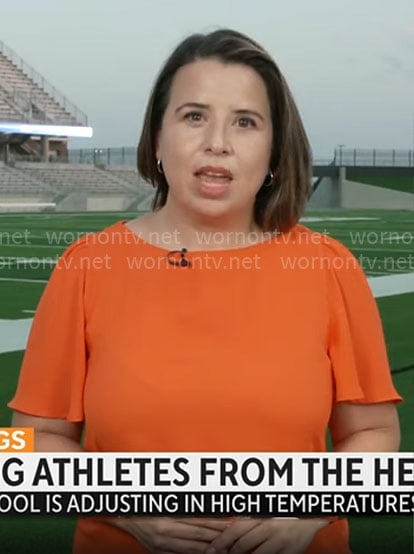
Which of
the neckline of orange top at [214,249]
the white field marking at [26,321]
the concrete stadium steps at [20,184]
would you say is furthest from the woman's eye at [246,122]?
the concrete stadium steps at [20,184]

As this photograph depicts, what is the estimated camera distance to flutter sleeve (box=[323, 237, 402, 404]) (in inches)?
41.7

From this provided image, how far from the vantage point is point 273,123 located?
1.09m

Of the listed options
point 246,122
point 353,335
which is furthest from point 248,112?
point 353,335

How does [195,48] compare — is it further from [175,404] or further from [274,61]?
[175,404]

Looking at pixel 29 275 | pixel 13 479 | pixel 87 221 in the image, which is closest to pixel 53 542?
pixel 13 479

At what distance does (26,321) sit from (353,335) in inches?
133

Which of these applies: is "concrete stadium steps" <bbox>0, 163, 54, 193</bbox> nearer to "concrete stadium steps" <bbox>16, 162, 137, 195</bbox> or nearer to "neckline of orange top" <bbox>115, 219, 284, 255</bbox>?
"concrete stadium steps" <bbox>16, 162, 137, 195</bbox>

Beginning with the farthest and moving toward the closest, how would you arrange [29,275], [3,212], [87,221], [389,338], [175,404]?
[3,212]
[87,221]
[29,275]
[389,338]
[175,404]

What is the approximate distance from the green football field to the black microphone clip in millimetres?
358

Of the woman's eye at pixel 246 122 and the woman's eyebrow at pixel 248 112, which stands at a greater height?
the woman's eyebrow at pixel 248 112

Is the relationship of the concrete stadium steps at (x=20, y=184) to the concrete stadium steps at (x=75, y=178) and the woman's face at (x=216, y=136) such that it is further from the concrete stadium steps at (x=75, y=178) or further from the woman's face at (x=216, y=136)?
the woman's face at (x=216, y=136)

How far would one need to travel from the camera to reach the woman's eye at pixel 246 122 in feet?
3.53

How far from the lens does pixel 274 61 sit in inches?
41.9

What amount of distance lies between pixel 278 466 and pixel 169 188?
0.31m
